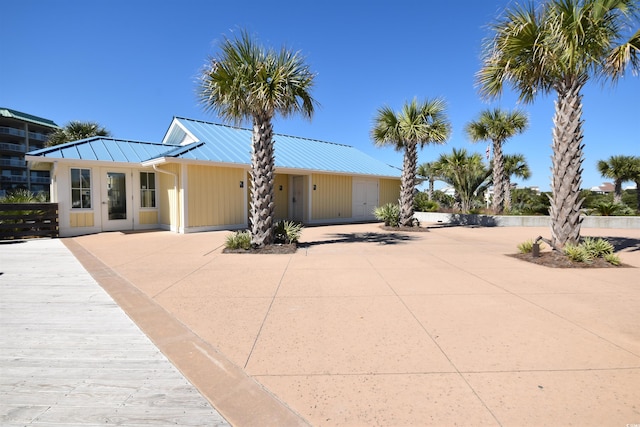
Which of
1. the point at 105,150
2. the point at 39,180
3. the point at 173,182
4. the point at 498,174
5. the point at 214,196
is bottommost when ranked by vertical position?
the point at 214,196

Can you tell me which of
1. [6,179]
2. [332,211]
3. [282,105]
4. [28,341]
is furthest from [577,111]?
[6,179]

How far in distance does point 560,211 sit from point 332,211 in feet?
39.3

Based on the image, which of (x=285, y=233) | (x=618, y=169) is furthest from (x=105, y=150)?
(x=618, y=169)

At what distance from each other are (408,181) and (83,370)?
13684 millimetres

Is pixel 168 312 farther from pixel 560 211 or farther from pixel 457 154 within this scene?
pixel 457 154

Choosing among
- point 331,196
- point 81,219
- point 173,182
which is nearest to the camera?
point 81,219

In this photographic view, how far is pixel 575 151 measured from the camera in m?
7.64

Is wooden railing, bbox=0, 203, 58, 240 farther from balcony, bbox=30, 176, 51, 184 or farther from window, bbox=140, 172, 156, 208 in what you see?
balcony, bbox=30, 176, 51, 184

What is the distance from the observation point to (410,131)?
1392 centimetres

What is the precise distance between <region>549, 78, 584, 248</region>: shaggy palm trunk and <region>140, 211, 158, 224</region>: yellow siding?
14858 mm

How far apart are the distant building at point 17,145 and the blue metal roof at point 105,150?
143ft

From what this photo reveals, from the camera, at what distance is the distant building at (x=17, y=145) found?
4681cm

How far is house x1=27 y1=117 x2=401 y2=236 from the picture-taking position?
12305 mm

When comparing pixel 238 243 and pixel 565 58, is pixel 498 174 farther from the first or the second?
pixel 238 243
